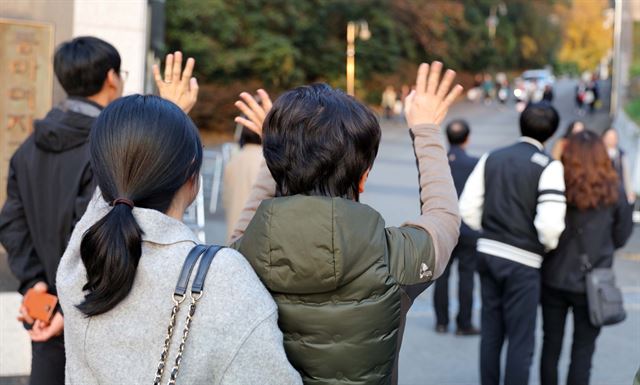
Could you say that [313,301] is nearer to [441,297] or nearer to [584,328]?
[584,328]

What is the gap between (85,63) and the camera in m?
3.17

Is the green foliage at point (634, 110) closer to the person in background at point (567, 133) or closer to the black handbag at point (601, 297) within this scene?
the person in background at point (567, 133)

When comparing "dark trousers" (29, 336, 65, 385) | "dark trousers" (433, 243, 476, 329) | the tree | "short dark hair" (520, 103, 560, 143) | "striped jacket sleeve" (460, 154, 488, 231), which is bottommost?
"dark trousers" (433, 243, 476, 329)

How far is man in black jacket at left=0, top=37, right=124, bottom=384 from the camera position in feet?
10.4

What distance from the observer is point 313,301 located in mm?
1936

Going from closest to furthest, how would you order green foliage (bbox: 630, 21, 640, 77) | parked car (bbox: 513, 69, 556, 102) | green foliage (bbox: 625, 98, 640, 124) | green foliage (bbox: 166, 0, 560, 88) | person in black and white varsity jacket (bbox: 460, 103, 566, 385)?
person in black and white varsity jacket (bbox: 460, 103, 566, 385), green foliage (bbox: 630, 21, 640, 77), green foliage (bbox: 625, 98, 640, 124), green foliage (bbox: 166, 0, 560, 88), parked car (bbox: 513, 69, 556, 102)

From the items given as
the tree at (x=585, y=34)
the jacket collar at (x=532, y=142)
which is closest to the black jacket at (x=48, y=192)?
the jacket collar at (x=532, y=142)

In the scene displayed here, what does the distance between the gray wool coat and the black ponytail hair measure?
40mm

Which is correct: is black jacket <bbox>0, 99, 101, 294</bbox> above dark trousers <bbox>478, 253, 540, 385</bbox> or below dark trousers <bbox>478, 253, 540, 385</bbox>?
above

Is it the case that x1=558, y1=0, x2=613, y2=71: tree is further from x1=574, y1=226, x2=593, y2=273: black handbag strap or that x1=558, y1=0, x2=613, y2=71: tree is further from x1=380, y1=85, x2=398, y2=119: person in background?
x1=574, y1=226, x2=593, y2=273: black handbag strap

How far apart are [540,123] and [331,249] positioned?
316cm

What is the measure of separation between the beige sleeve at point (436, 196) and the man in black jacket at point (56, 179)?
56.9 inches

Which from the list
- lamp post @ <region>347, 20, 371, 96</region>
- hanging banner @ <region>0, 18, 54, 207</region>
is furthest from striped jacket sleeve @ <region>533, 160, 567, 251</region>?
lamp post @ <region>347, 20, 371, 96</region>

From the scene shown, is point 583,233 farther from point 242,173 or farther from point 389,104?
point 389,104
